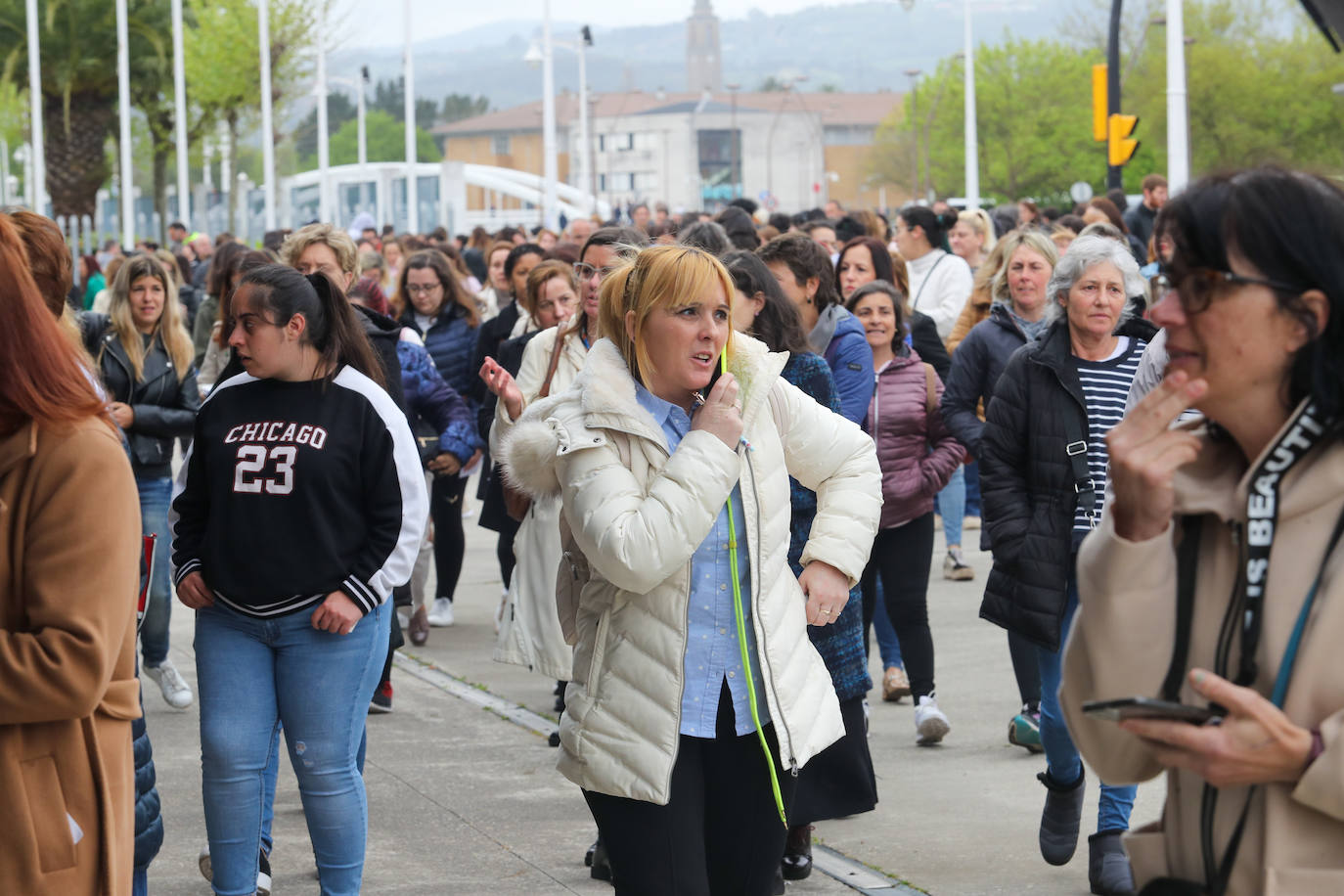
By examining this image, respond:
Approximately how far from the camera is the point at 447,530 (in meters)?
10.1

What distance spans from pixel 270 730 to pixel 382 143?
19510 cm

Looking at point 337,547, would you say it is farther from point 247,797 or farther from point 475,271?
point 475,271

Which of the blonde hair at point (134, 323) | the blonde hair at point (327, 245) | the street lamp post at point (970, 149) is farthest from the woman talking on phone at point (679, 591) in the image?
the street lamp post at point (970, 149)

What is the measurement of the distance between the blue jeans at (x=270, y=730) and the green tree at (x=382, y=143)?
18741 cm

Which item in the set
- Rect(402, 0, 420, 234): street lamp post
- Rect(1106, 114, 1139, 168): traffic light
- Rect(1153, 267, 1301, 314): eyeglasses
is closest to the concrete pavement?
Rect(1153, 267, 1301, 314): eyeglasses

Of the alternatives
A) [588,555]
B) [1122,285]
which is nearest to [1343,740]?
[588,555]

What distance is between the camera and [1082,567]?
2377mm

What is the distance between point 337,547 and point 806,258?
8.88ft

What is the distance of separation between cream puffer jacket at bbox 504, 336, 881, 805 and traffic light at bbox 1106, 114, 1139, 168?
1852 cm

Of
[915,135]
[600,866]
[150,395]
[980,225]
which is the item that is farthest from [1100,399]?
[915,135]

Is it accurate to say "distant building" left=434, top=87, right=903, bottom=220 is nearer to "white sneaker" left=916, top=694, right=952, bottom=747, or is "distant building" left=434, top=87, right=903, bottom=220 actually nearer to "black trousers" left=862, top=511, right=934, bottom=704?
"black trousers" left=862, top=511, right=934, bottom=704

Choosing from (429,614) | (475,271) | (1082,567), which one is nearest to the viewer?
(1082,567)

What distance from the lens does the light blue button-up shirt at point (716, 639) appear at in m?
3.68

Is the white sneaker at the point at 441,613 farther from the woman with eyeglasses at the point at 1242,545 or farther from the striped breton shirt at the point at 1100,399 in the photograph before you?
the woman with eyeglasses at the point at 1242,545
